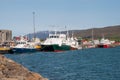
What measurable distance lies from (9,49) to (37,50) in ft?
39.4

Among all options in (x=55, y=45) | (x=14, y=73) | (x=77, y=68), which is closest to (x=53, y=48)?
(x=55, y=45)

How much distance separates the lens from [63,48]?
12444cm

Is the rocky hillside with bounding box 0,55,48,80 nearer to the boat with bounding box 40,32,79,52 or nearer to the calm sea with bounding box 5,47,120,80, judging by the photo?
the calm sea with bounding box 5,47,120,80

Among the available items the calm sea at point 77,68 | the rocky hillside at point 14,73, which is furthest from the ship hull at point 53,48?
the rocky hillside at point 14,73

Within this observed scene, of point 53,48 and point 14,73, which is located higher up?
point 53,48

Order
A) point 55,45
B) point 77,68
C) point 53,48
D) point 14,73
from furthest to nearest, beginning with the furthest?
point 53,48 → point 55,45 → point 77,68 → point 14,73

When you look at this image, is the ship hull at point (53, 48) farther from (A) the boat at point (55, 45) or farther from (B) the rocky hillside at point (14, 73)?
(B) the rocky hillside at point (14, 73)

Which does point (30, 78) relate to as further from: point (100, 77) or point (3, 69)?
point (100, 77)

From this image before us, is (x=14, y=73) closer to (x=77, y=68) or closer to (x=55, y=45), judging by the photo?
(x=77, y=68)

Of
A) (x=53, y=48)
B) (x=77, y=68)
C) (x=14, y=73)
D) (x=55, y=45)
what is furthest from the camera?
(x=53, y=48)

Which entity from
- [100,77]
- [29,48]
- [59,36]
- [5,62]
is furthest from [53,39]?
[5,62]

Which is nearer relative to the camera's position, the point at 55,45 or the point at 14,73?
the point at 14,73

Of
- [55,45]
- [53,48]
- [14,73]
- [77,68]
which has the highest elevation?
[55,45]

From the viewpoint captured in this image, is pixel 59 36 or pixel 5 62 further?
pixel 59 36
